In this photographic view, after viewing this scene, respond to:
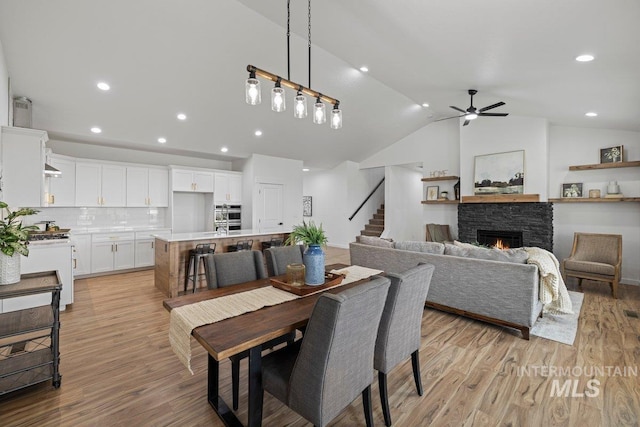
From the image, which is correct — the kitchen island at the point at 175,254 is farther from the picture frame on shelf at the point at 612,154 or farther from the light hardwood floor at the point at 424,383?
the picture frame on shelf at the point at 612,154

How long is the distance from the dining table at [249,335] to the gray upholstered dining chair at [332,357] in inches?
3.9

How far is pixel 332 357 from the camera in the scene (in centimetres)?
134

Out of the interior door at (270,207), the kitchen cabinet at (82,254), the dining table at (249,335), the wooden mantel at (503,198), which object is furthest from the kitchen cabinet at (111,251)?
the wooden mantel at (503,198)

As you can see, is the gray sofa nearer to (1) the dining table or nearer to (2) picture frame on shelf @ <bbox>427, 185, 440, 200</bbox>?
(1) the dining table

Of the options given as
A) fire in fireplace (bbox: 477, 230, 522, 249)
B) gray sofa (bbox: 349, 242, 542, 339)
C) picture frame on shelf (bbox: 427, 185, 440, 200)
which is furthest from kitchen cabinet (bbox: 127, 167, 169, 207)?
fire in fireplace (bbox: 477, 230, 522, 249)

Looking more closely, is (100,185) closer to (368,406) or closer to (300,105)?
(300,105)

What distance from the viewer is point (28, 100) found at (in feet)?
13.4

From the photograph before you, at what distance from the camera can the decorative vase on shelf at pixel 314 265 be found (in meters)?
2.13

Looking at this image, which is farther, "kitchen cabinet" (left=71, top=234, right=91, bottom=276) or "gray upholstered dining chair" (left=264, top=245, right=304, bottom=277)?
"kitchen cabinet" (left=71, top=234, right=91, bottom=276)

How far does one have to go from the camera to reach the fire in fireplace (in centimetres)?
586

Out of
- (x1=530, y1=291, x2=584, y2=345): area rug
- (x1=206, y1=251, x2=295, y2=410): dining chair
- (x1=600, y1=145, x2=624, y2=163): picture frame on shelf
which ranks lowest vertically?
(x1=530, y1=291, x2=584, y2=345): area rug

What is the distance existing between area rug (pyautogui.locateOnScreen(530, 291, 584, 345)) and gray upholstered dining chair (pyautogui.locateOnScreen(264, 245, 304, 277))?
2649 mm

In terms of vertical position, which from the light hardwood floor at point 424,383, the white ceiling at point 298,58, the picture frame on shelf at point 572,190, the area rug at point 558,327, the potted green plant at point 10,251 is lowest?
the light hardwood floor at point 424,383

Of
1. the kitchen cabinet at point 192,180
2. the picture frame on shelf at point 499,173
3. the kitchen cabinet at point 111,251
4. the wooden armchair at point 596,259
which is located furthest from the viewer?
the kitchen cabinet at point 192,180
